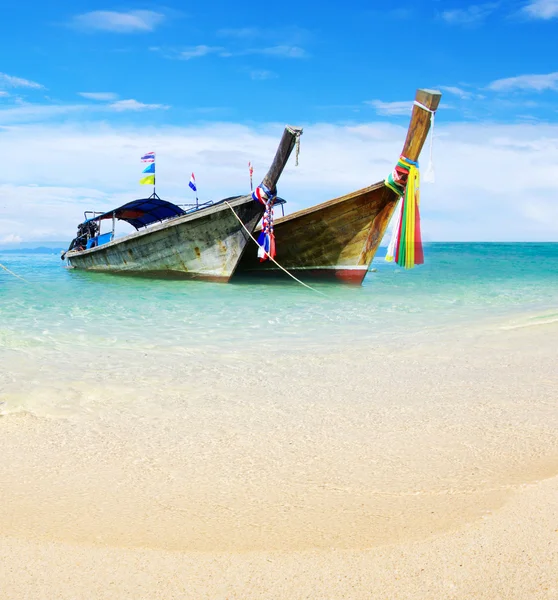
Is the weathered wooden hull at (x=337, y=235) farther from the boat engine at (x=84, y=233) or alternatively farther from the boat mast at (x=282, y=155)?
the boat engine at (x=84, y=233)

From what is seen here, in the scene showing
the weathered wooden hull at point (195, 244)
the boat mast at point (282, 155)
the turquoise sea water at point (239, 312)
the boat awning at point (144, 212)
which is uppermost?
the boat mast at point (282, 155)

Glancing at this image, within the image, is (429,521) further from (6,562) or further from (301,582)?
(6,562)

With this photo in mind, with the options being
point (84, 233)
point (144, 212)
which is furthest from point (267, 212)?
point (84, 233)

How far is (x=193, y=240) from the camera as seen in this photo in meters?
13.6

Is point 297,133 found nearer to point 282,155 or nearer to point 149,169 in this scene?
point 282,155

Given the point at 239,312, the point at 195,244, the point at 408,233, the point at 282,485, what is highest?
the point at 408,233

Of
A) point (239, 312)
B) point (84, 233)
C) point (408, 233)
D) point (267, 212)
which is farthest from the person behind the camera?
point (84, 233)

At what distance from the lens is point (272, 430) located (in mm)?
3271

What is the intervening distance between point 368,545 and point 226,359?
3.60 m

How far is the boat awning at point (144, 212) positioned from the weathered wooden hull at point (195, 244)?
1.19 m

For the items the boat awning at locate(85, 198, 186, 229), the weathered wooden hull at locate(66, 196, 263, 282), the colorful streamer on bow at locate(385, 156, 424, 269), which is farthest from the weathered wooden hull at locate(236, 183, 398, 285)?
the boat awning at locate(85, 198, 186, 229)

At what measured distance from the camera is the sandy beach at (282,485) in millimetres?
1773

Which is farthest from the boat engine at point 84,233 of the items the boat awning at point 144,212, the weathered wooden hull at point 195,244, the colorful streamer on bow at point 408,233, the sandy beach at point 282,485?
the sandy beach at point 282,485

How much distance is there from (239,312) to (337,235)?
5.04 m
